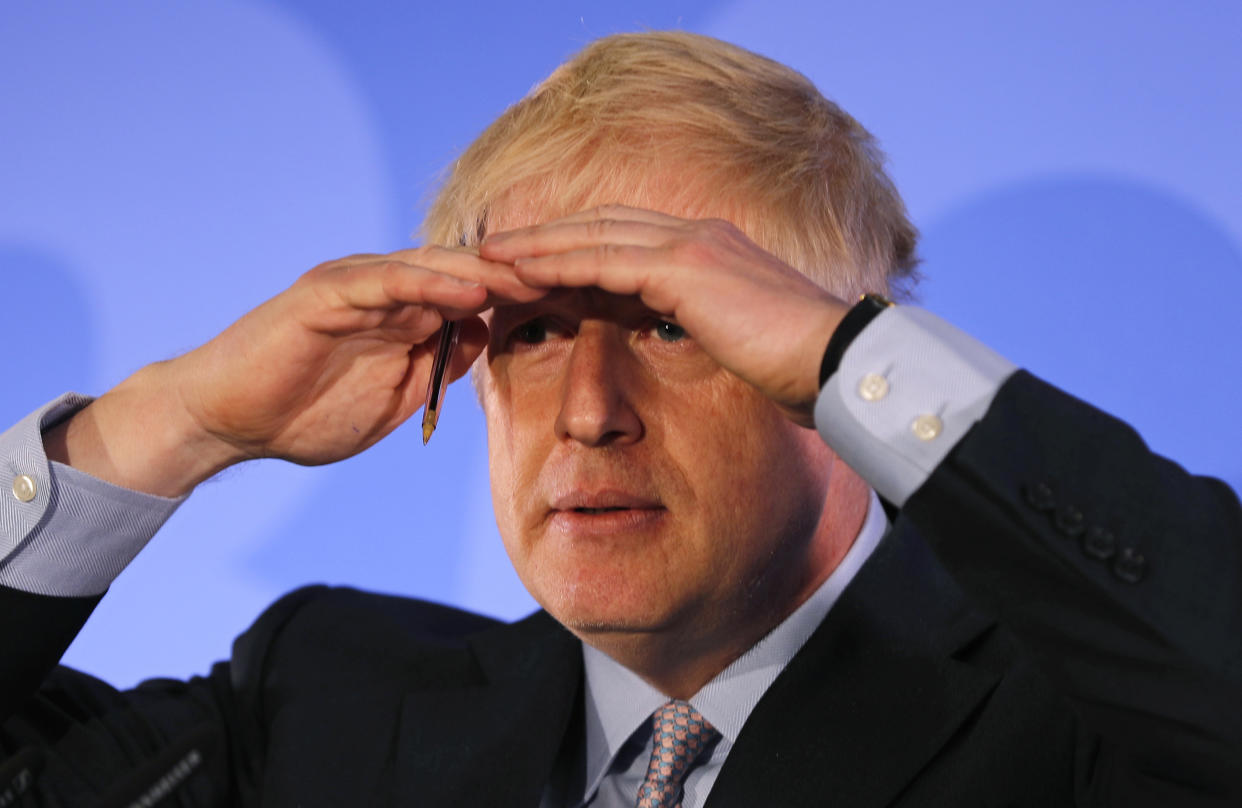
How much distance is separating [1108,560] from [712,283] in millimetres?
424

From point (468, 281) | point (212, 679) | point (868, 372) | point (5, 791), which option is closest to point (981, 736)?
point (868, 372)

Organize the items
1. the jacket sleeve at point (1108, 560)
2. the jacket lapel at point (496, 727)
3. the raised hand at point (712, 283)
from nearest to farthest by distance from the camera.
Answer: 1. the jacket sleeve at point (1108, 560)
2. the raised hand at point (712, 283)
3. the jacket lapel at point (496, 727)

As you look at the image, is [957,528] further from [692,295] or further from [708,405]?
[708,405]

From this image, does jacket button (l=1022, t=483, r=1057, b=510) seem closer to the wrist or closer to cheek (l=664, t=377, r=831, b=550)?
cheek (l=664, t=377, r=831, b=550)

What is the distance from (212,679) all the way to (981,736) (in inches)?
45.8

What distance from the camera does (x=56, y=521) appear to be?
Answer: 1459 millimetres

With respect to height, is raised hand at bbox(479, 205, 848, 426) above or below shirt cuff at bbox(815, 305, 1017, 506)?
above

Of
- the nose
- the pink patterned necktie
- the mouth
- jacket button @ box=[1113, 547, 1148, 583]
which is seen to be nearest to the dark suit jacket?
jacket button @ box=[1113, 547, 1148, 583]

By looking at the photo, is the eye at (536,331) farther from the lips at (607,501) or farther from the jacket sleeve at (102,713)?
the jacket sleeve at (102,713)

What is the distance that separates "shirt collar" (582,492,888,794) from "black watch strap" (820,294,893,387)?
574 mm

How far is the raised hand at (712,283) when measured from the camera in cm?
110

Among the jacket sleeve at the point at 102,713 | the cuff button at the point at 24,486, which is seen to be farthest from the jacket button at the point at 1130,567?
the cuff button at the point at 24,486

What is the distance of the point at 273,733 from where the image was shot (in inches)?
69.2

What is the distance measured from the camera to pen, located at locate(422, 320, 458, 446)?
1.42 meters
